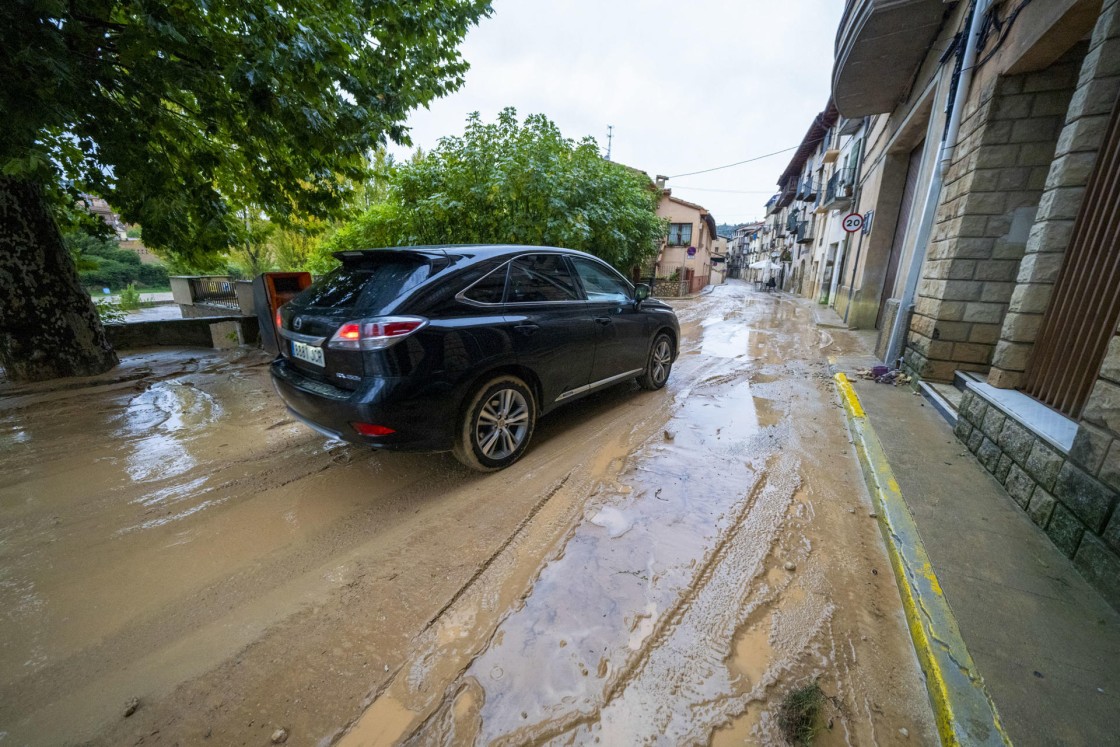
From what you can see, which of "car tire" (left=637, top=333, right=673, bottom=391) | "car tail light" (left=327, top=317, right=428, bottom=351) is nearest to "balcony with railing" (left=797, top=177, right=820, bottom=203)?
"car tire" (left=637, top=333, right=673, bottom=391)

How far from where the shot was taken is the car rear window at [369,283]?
2682 millimetres

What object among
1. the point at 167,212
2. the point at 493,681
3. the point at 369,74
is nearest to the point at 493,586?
the point at 493,681

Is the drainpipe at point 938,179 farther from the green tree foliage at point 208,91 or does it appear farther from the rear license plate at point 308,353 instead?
the rear license plate at point 308,353

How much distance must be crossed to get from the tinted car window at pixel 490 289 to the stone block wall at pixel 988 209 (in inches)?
182

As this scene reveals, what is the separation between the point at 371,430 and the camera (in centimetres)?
256

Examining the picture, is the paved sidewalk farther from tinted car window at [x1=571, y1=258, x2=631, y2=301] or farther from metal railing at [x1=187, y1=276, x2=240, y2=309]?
metal railing at [x1=187, y1=276, x2=240, y2=309]

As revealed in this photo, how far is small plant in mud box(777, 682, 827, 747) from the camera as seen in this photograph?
1471 millimetres

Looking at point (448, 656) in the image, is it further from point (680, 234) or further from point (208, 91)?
point (680, 234)

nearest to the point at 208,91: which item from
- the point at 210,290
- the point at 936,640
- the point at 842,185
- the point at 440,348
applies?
the point at 440,348

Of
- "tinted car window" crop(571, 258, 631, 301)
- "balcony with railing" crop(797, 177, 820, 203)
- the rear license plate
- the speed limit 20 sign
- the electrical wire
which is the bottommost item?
the rear license plate

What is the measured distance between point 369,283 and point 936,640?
11.5 feet

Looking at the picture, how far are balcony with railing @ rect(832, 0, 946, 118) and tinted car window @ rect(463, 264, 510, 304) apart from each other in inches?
266

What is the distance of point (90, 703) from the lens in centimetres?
154

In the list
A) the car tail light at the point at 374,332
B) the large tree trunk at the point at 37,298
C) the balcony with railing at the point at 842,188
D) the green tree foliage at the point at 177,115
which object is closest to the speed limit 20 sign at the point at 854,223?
the balcony with railing at the point at 842,188
